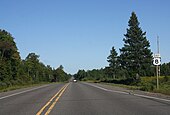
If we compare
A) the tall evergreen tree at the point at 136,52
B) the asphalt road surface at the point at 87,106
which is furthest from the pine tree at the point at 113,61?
the asphalt road surface at the point at 87,106

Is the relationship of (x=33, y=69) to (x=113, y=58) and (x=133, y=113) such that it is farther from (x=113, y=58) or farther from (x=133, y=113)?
(x=133, y=113)

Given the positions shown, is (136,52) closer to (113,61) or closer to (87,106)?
(113,61)

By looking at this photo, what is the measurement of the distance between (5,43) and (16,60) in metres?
11.3

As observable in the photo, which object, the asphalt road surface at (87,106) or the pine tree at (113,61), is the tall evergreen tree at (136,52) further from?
the asphalt road surface at (87,106)

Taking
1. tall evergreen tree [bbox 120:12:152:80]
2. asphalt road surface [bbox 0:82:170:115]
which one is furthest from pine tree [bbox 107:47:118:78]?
asphalt road surface [bbox 0:82:170:115]

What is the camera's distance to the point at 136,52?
7462cm

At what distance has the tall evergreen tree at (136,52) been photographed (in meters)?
74.4

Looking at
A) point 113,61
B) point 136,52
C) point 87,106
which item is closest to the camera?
point 87,106

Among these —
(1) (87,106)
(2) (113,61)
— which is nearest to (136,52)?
(2) (113,61)

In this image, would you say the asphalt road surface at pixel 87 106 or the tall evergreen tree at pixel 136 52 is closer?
the asphalt road surface at pixel 87 106

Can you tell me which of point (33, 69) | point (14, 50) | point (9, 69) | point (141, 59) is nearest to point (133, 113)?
point (141, 59)

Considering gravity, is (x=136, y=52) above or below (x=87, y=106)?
above

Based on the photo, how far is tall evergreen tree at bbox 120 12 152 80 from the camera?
7444 cm

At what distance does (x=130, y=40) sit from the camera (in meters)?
76.2
